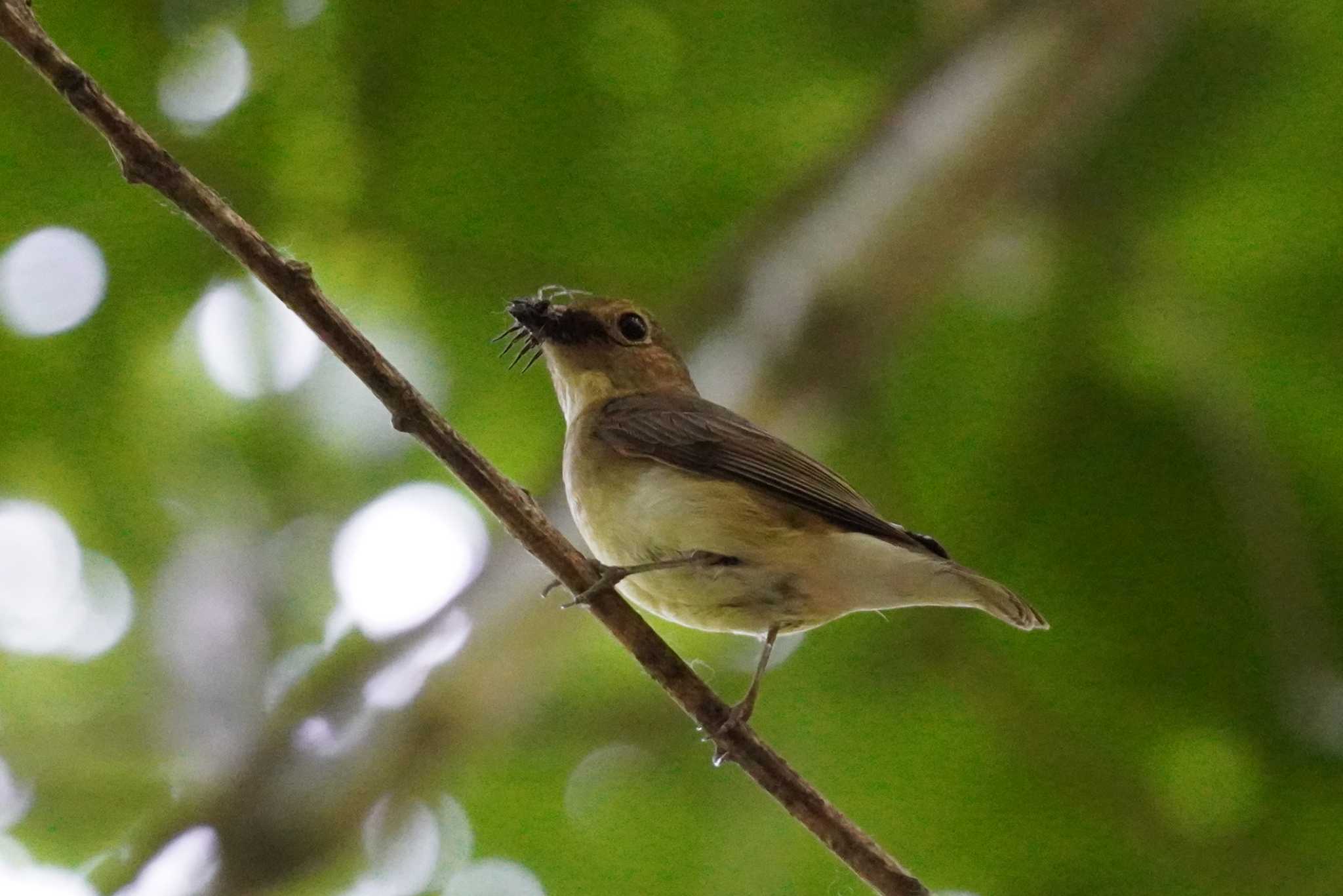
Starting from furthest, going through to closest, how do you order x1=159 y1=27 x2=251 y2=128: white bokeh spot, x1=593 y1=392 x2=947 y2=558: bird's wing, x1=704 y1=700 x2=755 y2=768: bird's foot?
1. x1=159 y1=27 x2=251 y2=128: white bokeh spot
2. x1=593 y1=392 x2=947 y2=558: bird's wing
3. x1=704 y1=700 x2=755 y2=768: bird's foot

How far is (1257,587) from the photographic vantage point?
5.05 metres

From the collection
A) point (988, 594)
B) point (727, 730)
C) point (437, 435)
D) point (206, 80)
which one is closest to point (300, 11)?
point (206, 80)

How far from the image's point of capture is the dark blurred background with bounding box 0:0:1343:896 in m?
4.79

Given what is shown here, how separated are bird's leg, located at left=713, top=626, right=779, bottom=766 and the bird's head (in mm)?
912

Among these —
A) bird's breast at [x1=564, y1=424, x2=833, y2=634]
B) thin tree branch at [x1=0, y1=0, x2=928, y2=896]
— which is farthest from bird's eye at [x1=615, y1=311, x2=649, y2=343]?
thin tree branch at [x1=0, y1=0, x2=928, y2=896]

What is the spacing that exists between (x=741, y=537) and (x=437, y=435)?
101cm

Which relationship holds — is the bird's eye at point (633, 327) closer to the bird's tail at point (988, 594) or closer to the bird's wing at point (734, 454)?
the bird's wing at point (734, 454)

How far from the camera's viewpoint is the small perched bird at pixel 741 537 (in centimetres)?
309

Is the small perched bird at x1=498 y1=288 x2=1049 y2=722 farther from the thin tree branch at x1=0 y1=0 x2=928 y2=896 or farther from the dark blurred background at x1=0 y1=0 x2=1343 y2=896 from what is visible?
the dark blurred background at x1=0 y1=0 x2=1343 y2=896

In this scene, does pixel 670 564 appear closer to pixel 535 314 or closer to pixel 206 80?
pixel 535 314

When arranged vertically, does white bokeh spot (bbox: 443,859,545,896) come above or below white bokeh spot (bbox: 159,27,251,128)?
below

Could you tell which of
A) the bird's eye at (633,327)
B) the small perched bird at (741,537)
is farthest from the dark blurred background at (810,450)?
the small perched bird at (741,537)

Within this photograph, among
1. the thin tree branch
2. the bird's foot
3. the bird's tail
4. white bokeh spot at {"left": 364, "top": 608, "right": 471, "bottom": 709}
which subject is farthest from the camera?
white bokeh spot at {"left": 364, "top": 608, "right": 471, "bottom": 709}

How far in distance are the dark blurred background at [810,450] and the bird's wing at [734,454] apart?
44.0 inches
